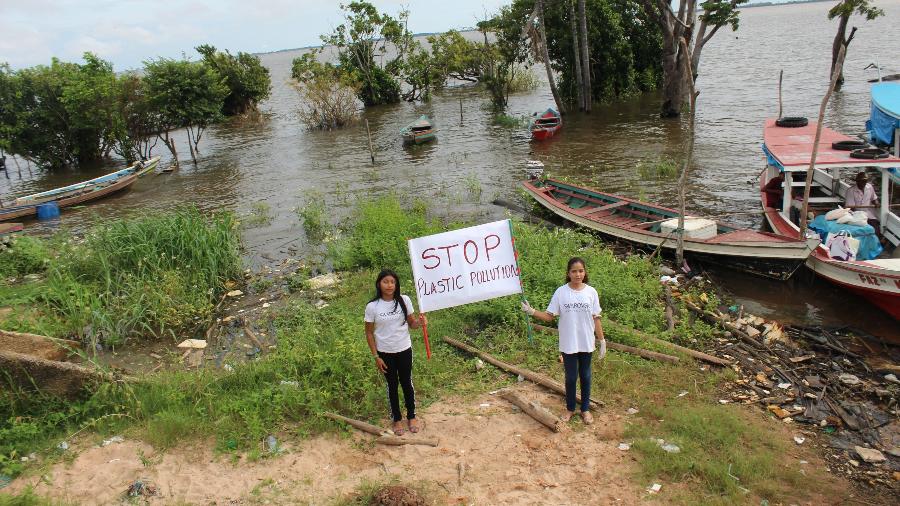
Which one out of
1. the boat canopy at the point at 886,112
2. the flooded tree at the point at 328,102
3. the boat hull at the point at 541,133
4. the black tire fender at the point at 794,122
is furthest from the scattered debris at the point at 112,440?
the flooded tree at the point at 328,102

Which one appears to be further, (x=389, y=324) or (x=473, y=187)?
(x=473, y=187)

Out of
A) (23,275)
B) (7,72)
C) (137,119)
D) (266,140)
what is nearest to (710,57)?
(266,140)

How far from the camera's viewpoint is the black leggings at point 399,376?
19.0ft

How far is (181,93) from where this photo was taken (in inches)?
980

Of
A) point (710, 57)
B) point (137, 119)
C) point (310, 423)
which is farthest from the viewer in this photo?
point (710, 57)

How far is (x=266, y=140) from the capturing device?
105ft

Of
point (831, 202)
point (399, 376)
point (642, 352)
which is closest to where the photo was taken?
point (399, 376)

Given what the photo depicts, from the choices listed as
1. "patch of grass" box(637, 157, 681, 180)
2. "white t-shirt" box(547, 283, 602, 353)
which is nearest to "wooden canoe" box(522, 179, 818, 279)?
"patch of grass" box(637, 157, 681, 180)

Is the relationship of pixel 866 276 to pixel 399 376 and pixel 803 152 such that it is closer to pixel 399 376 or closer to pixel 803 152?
pixel 803 152

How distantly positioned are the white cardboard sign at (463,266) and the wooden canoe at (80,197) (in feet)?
55.9

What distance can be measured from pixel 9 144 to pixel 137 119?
4696 millimetres

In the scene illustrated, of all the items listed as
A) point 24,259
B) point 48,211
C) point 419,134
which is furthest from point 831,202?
point 48,211

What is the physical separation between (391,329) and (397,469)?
1.25m

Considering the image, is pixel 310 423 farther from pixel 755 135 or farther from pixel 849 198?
pixel 755 135
